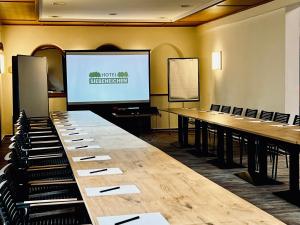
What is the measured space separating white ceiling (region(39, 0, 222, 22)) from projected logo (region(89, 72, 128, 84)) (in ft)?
4.54

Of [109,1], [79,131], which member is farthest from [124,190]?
[109,1]

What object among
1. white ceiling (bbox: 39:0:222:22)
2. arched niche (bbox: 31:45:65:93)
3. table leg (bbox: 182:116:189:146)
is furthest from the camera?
arched niche (bbox: 31:45:65:93)

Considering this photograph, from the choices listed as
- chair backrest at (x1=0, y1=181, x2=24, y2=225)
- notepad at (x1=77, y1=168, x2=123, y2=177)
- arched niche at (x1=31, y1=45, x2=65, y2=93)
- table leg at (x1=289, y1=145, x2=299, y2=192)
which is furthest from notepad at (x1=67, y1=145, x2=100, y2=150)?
arched niche at (x1=31, y1=45, x2=65, y2=93)

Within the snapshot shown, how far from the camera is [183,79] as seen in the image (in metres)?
12.5

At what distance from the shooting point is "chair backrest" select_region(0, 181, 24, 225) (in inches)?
102

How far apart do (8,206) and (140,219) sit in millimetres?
829

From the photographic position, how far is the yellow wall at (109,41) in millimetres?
12117

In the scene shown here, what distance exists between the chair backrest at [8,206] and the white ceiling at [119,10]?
254 inches

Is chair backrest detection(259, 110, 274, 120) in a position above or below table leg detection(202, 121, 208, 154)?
above

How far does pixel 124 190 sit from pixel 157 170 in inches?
25.9

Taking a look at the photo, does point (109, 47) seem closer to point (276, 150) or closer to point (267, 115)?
point (267, 115)

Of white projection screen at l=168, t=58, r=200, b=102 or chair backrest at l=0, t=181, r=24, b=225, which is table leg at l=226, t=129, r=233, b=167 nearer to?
chair backrest at l=0, t=181, r=24, b=225

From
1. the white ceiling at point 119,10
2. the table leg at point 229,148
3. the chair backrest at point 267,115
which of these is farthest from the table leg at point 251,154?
the white ceiling at point 119,10

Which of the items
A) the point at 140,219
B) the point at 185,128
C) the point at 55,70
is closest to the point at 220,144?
the point at 185,128
